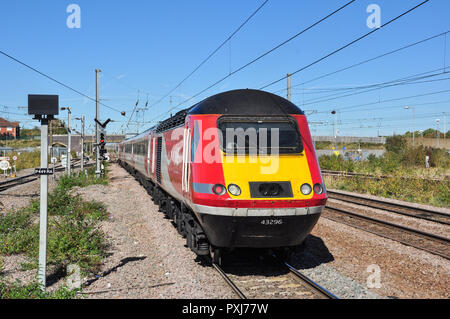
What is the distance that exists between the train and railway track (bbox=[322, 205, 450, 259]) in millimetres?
3959

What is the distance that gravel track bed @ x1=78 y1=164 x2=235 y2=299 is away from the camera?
6215 millimetres

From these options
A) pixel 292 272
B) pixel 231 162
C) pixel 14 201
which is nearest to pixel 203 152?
pixel 231 162

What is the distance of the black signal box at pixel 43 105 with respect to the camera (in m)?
6.01

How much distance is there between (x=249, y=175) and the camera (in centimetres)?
647

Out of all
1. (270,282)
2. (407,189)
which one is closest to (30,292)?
(270,282)

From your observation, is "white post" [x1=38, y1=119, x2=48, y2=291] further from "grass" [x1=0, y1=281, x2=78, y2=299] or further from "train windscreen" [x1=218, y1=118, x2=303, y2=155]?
"train windscreen" [x1=218, y1=118, x2=303, y2=155]

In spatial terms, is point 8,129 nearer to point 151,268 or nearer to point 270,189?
point 151,268

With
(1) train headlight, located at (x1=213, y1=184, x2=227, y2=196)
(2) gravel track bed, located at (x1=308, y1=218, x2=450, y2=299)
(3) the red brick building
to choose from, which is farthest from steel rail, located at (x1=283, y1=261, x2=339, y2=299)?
(3) the red brick building

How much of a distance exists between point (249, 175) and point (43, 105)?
3.36 metres

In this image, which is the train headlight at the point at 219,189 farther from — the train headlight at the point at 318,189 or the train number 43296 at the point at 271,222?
the train headlight at the point at 318,189

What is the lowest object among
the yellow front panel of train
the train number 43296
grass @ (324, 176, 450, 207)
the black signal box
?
grass @ (324, 176, 450, 207)
